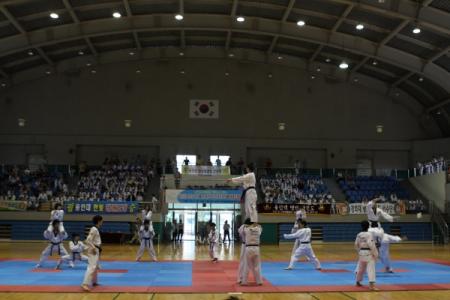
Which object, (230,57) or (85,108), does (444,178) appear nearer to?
(230,57)

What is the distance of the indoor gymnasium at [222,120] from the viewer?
28.7 m

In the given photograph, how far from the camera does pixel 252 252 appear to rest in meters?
11.5

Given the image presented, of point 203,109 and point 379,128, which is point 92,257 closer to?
point 203,109

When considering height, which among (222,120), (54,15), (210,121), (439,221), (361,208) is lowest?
(439,221)

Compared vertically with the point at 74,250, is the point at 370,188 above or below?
above

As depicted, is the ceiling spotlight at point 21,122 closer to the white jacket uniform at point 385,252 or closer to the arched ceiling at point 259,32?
the arched ceiling at point 259,32

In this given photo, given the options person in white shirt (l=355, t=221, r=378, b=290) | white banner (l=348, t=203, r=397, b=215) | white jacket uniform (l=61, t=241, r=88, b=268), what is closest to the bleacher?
white banner (l=348, t=203, r=397, b=215)

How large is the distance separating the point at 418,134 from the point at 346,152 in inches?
238

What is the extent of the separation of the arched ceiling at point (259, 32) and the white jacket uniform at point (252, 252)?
58.6 feet

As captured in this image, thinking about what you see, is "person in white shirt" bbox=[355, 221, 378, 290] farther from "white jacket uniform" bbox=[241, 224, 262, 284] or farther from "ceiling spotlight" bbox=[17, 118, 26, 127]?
"ceiling spotlight" bbox=[17, 118, 26, 127]

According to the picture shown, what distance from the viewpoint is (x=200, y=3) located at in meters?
28.9

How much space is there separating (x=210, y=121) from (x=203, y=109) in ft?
3.53

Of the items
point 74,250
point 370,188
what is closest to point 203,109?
point 370,188

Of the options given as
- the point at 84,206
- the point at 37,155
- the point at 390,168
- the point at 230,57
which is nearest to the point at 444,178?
the point at 390,168
